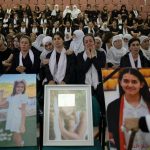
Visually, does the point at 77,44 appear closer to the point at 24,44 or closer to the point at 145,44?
the point at 145,44

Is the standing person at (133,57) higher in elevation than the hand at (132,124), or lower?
higher

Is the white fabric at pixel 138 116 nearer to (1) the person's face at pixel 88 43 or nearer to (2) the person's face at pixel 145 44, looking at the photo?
(1) the person's face at pixel 88 43

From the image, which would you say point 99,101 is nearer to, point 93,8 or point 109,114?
point 109,114

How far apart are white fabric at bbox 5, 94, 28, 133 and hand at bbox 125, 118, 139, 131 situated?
3.35 ft

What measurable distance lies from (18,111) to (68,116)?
49 cm

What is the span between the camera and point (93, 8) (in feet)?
51.9

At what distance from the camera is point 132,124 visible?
8.79 ft

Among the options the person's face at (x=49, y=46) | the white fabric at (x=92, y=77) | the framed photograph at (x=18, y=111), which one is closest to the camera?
the framed photograph at (x=18, y=111)

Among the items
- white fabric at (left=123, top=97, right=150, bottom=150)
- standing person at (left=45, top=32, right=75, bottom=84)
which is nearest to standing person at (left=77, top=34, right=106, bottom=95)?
standing person at (left=45, top=32, right=75, bottom=84)

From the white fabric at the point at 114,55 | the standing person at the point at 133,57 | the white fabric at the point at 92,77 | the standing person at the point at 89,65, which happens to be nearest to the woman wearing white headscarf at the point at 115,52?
the white fabric at the point at 114,55

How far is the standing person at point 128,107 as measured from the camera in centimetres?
288

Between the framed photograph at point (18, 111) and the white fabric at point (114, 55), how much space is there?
2.37 m

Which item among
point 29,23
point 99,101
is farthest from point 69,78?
point 29,23

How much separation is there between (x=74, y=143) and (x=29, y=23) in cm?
1099
